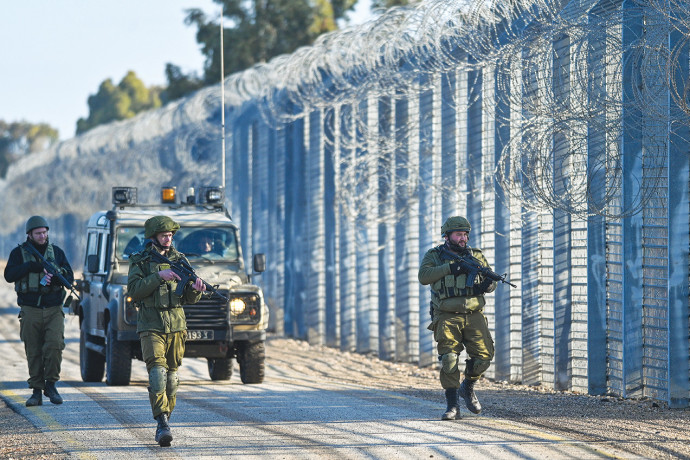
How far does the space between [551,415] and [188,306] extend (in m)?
4.12

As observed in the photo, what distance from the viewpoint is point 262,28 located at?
45.5 metres

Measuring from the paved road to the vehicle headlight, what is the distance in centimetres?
80

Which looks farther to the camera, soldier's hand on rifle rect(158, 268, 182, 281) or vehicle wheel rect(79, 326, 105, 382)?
vehicle wheel rect(79, 326, 105, 382)

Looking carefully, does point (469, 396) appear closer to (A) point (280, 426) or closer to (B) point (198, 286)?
(A) point (280, 426)

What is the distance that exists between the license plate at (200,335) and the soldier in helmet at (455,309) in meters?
3.46

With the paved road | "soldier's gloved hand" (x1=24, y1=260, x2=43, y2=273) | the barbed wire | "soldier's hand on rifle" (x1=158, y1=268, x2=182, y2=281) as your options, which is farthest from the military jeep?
"soldier's hand on rifle" (x1=158, y1=268, x2=182, y2=281)

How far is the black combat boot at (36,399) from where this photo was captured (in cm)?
1077

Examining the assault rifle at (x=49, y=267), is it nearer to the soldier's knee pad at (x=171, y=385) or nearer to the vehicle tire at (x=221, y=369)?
the soldier's knee pad at (x=171, y=385)

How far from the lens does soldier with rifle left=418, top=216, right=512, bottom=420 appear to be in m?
9.27

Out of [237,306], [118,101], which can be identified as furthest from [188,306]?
[118,101]

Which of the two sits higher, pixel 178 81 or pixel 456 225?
pixel 178 81

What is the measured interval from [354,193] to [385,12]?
3148 millimetres

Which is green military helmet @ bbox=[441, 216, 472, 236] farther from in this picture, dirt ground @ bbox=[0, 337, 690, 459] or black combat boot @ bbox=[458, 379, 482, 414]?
dirt ground @ bbox=[0, 337, 690, 459]

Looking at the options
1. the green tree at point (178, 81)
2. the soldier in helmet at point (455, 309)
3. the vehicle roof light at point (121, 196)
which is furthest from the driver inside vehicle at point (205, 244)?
the green tree at point (178, 81)
